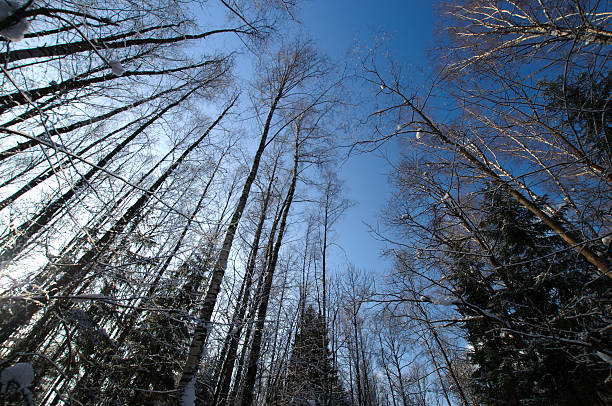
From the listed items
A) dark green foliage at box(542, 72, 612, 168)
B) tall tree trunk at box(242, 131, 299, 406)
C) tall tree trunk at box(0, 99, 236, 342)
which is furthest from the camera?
tall tree trunk at box(242, 131, 299, 406)

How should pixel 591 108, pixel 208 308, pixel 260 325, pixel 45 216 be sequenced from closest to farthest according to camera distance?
pixel 591 108
pixel 208 308
pixel 45 216
pixel 260 325

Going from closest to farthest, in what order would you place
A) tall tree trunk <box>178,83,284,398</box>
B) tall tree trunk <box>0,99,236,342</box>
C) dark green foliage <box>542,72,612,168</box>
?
1. dark green foliage <box>542,72,612,168</box>
2. tall tree trunk <box>178,83,284,398</box>
3. tall tree trunk <box>0,99,236,342</box>

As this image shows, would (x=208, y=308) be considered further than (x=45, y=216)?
No

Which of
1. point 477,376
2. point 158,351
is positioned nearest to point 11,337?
point 158,351

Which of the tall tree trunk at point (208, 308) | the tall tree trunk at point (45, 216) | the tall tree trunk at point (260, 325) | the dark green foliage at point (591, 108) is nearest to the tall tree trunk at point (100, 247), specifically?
the tall tree trunk at point (45, 216)

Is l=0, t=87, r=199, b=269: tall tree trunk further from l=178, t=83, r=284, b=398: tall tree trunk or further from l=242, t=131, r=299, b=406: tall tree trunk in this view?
l=242, t=131, r=299, b=406: tall tree trunk

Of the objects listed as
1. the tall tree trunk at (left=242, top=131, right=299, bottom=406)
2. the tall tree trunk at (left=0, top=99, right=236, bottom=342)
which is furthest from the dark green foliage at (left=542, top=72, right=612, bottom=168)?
the tall tree trunk at (left=242, top=131, right=299, bottom=406)

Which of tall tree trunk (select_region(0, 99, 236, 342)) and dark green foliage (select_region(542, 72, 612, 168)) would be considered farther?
tall tree trunk (select_region(0, 99, 236, 342))

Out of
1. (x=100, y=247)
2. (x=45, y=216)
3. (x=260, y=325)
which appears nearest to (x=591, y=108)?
(x=260, y=325)

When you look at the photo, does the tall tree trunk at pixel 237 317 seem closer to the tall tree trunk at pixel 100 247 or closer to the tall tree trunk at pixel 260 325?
the tall tree trunk at pixel 260 325

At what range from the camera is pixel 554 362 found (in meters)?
7.24

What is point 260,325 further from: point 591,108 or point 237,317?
point 591,108

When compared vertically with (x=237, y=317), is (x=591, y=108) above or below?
above

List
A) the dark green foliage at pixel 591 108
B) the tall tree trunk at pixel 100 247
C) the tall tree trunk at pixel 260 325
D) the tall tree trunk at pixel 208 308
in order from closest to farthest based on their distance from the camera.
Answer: the dark green foliage at pixel 591 108, the tall tree trunk at pixel 208 308, the tall tree trunk at pixel 100 247, the tall tree trunk at pixel 260 325
